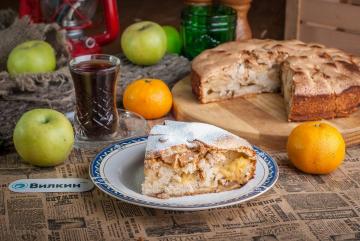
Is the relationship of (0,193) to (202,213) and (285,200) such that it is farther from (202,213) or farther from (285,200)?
Answer: (285,200)

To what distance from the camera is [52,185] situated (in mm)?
1482

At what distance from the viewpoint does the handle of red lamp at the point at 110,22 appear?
2248mm

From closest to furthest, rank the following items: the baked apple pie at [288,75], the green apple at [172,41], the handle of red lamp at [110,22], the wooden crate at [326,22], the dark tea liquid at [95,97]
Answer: the dark tea liquid at [95,97], the baked apple pie at [288,75], the handle of red lamp at [110,22], the green apple at [172,41], the wooden crate at [326,22]

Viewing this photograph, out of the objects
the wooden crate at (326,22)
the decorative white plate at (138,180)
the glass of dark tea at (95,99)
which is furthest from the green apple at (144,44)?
the wooden crate at (326,22)

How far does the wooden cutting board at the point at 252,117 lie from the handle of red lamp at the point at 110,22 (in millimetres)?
374

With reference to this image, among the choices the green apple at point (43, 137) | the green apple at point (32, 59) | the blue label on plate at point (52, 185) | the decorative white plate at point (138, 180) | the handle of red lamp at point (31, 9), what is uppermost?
the handle of red lamp at point (31, 9)

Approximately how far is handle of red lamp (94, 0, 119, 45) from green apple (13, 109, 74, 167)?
2.56 feet

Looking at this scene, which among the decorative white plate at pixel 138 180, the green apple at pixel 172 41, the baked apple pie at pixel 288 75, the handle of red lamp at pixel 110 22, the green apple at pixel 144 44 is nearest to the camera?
the decorative white plate at pixel 138 180

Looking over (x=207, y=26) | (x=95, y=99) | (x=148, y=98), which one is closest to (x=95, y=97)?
(x=95, y=99)

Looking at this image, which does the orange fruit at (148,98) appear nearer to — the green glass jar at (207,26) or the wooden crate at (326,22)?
the green glass jar at (207,26)

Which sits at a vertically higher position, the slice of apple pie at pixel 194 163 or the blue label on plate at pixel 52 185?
the slice of apple pie at pixel 194 163

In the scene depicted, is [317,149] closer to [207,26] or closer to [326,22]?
[207,26]

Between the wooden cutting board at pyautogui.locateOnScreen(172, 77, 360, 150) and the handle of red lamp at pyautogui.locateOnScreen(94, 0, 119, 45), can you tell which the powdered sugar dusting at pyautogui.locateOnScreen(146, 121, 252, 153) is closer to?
the wooden cutting board at pyautogui.locateOnScreen(172, 77, 360, 150)

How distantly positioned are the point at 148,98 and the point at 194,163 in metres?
0.51
